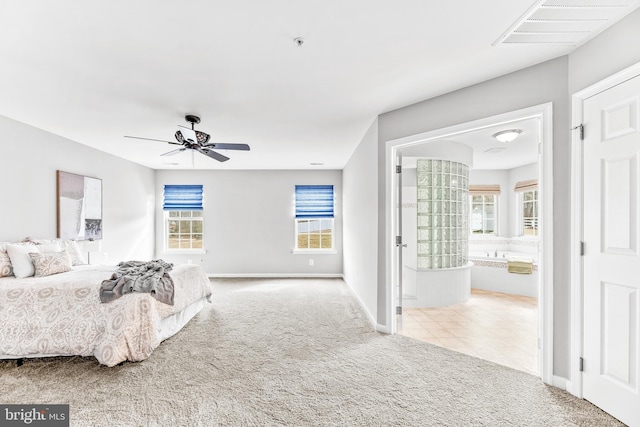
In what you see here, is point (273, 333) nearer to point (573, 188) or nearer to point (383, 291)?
point (383, 291)

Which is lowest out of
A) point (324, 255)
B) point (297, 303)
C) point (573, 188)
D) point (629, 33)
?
point (297, 303)

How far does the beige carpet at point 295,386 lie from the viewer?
2.01 metres

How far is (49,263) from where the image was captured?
3.26 metres

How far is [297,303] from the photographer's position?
15.6 ft

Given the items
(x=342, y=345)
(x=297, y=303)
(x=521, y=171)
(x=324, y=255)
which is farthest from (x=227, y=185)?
(x=521, y=171)

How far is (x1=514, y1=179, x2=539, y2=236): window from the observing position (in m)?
6.26

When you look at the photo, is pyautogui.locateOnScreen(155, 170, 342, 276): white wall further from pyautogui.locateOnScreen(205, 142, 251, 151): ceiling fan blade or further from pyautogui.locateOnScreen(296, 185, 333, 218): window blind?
pyautogui.locateOnScreen(205, 142, 251, 151): ceiling fan blade


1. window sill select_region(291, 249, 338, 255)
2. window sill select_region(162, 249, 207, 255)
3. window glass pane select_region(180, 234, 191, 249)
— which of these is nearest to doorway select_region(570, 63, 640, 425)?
window sill select_region(291, 249, 338, 255)

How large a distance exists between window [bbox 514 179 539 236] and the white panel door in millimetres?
4645

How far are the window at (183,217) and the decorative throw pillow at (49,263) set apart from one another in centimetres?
358

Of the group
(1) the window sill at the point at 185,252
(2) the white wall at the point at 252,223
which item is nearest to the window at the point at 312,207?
(2) the white wall at the point at 252,223

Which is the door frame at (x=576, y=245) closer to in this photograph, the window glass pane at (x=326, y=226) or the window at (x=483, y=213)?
the window at (x=483, y=213)

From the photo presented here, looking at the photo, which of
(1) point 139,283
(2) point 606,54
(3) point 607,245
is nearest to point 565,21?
(2) point 606,54

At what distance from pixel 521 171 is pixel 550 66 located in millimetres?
4766
